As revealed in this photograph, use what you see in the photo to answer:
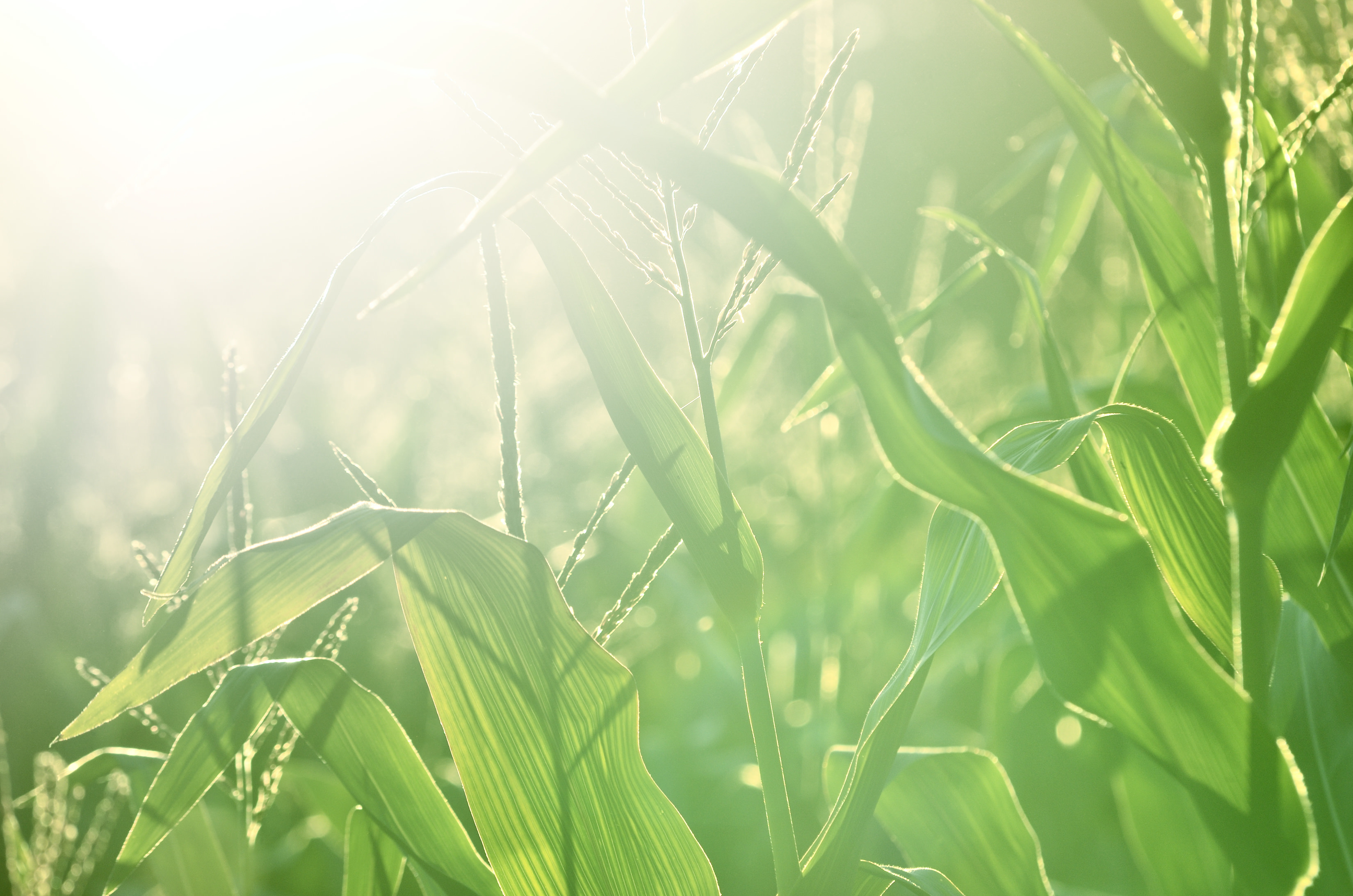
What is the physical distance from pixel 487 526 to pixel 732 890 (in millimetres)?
616

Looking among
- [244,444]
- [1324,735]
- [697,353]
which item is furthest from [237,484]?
[1324,735]

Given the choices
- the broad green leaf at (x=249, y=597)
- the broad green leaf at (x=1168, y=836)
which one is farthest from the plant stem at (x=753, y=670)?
the broad green leaf at (x=1168, y=836)

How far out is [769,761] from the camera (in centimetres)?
28

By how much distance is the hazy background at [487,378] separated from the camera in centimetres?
77

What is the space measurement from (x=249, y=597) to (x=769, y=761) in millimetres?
187

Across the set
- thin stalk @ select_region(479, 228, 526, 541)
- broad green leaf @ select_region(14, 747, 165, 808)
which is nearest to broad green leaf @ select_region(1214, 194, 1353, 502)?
thin stalk @ select_region(479, 228, 526, 541)

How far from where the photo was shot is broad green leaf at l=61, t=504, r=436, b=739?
238mm

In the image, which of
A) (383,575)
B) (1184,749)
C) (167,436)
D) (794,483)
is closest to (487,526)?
(1184,749)

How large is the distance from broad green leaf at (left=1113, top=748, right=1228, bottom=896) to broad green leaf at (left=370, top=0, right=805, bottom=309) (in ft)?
1.65

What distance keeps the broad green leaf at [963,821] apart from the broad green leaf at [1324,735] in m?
0.14

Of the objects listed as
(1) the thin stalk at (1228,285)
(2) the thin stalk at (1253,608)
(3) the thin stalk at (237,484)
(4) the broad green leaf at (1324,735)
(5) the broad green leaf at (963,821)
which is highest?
(3) the thin stalk at (237,484)

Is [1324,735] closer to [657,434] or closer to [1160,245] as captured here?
[1160,245]

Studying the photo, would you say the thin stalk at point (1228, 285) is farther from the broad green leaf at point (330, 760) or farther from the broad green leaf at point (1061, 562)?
the broad green leaf at point (330, 760)

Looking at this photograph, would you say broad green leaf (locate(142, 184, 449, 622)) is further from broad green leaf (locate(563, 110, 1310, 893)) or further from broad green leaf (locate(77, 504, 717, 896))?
broad green leaf (locate(563, 110, 1310, 893))
